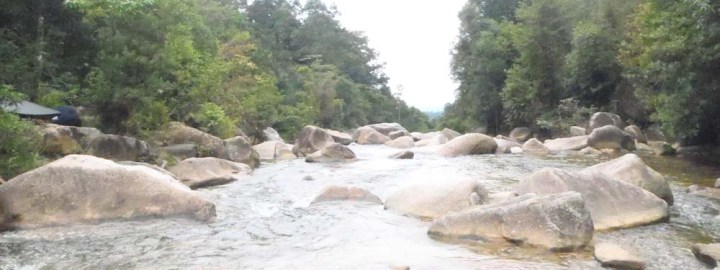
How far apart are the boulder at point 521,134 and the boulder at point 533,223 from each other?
27126mm

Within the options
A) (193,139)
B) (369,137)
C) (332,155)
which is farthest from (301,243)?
(369,137)

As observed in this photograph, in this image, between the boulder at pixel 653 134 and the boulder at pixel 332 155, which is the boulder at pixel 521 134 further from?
the boulder at pixel 332 155

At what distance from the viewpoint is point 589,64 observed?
27.6 m

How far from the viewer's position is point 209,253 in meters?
6.89

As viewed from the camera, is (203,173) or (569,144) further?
(569,144)

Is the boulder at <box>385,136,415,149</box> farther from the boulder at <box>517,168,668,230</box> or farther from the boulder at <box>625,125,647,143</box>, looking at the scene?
the boulder at <box>517,168,668,230</box>

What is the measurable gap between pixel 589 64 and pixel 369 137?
12.6 meters

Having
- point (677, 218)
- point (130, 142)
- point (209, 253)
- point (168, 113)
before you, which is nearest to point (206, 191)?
point (130, 142)

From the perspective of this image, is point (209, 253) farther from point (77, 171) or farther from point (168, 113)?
point (168, 113)

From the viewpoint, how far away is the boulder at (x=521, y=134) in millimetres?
33719

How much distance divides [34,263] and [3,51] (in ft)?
33.9

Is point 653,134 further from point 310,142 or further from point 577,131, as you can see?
point 310,142

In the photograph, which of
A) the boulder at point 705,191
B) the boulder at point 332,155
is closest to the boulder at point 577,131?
the boulder at point 332,155

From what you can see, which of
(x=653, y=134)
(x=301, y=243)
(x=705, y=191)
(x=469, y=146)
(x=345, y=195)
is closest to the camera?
(x=301, y=243)
